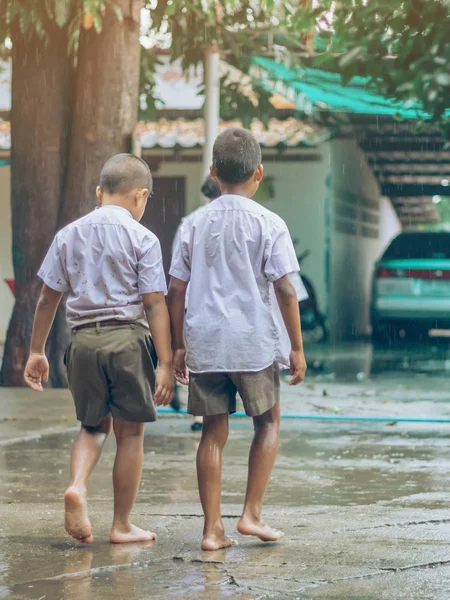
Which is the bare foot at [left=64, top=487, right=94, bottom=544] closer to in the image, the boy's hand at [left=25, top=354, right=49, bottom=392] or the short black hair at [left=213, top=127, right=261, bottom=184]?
the boy's hand at [left=25, top=354, right=49, bottom=392]

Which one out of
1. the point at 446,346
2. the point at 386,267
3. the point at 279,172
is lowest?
the point at 446,346

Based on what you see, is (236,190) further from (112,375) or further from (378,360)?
(378,360)

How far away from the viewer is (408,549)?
4.93 meters

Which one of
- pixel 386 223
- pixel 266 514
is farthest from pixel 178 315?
pixel 386 223

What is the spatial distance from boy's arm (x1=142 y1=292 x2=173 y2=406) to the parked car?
1338 cm

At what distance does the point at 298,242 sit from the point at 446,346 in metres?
2.74

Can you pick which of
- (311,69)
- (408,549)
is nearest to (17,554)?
(408,549)

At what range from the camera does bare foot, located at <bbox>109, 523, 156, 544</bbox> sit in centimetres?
504

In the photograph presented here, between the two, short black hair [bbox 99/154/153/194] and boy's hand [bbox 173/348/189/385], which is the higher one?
short black hair [bbox 99/154/153/194]

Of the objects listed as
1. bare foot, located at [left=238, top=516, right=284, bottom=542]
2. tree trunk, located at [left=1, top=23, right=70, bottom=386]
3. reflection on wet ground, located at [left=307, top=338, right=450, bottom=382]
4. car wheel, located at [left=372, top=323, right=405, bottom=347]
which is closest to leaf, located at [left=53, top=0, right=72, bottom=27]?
tree trunk, located at [left=1, top=23, right=70, bottom=386]

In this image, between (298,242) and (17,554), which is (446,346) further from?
(17,554)

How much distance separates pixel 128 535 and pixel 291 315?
1.10 m

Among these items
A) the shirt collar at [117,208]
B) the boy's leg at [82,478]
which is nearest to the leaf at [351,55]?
the shirt collar at [117,208]

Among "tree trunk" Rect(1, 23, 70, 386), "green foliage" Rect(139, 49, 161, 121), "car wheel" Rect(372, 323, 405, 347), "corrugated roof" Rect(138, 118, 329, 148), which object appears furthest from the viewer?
"car wheel" Rect(372, 323, 405, 347)
